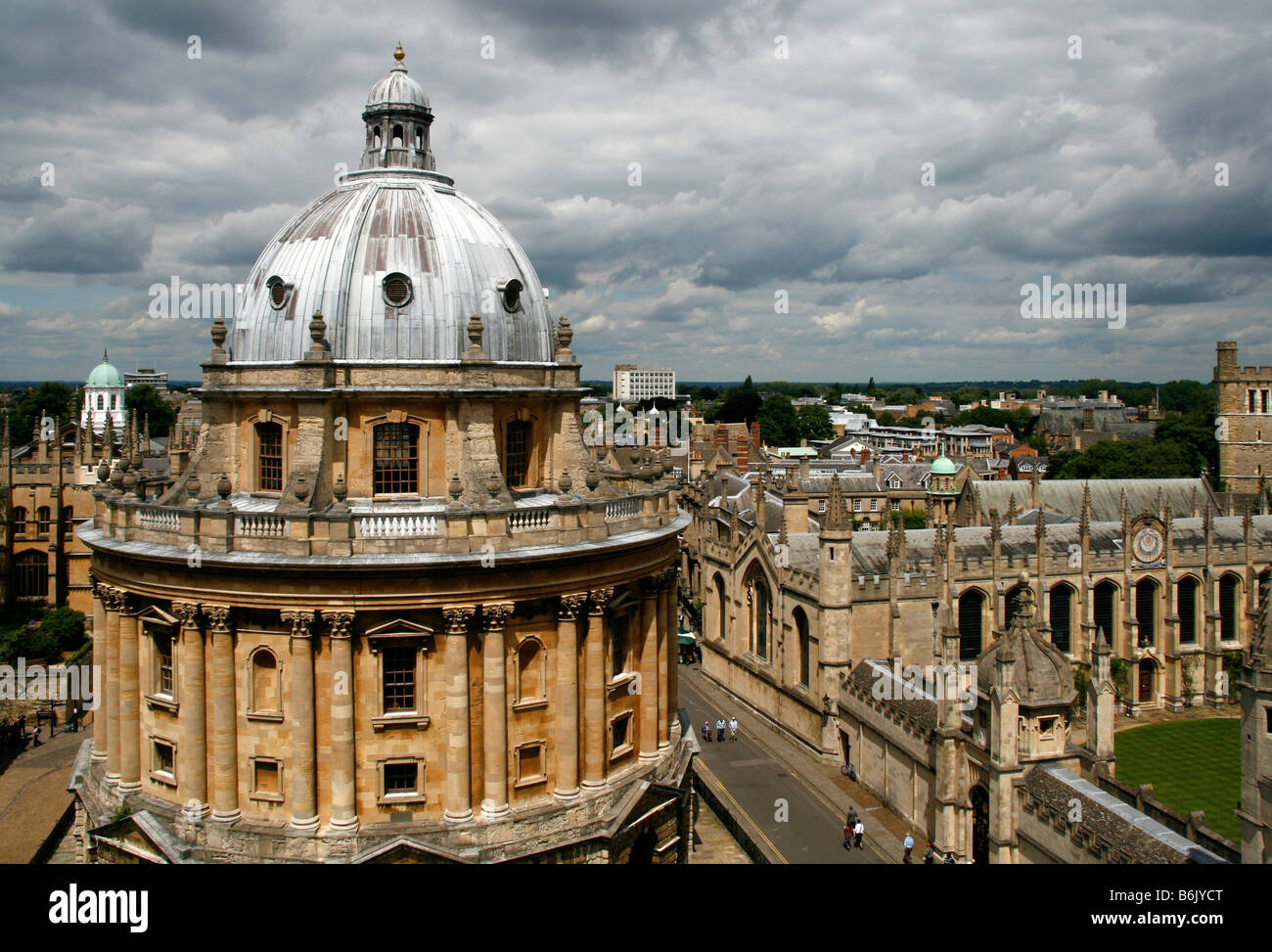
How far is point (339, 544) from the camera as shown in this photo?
26406 mm

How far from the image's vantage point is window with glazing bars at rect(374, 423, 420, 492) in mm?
29500

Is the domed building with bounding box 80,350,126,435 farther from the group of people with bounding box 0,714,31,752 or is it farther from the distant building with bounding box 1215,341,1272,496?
the distant building with bounding box 1215,341,1272,496

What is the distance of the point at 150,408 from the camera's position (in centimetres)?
13512

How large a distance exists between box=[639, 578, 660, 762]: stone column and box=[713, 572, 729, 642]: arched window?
83.0 ft

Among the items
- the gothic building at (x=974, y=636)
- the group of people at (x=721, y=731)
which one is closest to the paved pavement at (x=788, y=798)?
the group of people at (x=721, y=731)

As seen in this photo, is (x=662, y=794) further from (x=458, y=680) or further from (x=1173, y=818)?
(x=1173, y=818)

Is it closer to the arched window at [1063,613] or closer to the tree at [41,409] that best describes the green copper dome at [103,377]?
the tree at [41,409]

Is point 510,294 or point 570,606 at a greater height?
point 510,294

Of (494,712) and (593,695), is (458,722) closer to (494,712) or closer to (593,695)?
(494,712)

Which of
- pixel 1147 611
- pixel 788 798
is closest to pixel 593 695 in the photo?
pixel 788 798

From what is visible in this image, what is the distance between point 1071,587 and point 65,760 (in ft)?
171

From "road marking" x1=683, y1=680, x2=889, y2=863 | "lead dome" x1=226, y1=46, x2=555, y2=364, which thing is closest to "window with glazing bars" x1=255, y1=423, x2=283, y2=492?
"lead dome" x1=226, y1=46, x2=555, y2=364

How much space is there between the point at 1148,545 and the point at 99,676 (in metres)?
52.5
